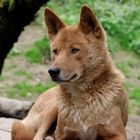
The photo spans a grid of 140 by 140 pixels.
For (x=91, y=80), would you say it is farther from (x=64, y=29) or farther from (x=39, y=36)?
(x=39, y=36)

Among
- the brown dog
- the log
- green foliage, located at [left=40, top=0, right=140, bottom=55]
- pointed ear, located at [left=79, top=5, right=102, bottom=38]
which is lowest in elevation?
green foliage, located at [left=40, top=0, right=140, bottom=55]

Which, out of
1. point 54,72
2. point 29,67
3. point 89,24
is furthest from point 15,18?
point 29,67

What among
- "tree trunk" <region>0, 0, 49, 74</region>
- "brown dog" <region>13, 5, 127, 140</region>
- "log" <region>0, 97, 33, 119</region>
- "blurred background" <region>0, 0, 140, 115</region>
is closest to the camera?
"brown dog" <region>13, 5, 127, 140</region>

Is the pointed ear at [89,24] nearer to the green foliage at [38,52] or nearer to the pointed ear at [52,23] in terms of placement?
the pointed ear at [52,23]

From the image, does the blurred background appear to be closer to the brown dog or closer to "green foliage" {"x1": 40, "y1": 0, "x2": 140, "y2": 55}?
"green foliage" {"x1": 40, "y1": 0, "x2": 140, "y2": 55}

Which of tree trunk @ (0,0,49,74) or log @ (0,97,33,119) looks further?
log @ (0,97,33,119)

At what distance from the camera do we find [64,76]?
5633mm

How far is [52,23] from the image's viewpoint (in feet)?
20.5

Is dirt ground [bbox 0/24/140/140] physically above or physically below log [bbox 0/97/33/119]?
below

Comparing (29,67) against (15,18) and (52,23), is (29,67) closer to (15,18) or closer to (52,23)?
(15,18)

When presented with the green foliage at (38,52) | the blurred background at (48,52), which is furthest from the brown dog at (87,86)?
the green foliage at (38,52)

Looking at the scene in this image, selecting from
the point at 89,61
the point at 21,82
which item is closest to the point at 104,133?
the point at 89,61

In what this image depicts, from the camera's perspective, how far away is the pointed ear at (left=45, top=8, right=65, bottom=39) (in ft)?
20.3

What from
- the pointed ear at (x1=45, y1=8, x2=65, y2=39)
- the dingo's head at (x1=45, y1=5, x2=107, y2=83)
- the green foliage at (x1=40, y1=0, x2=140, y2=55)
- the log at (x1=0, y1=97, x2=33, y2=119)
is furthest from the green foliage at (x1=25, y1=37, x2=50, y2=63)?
the dingo's head at (x1=45, y1=5, x2=107, y2=83)
